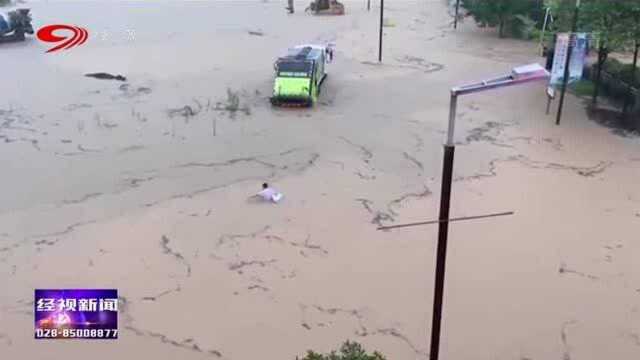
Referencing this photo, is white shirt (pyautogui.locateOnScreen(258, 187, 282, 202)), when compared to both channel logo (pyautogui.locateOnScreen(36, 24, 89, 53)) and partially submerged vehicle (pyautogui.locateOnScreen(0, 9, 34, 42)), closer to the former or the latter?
channel logo (pyautogui.locateOnScreen(36, 24, 89, 53))

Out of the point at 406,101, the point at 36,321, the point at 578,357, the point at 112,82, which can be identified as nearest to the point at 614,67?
the point at 406,101

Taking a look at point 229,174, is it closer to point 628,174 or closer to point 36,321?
point 36,321

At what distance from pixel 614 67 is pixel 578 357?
13.2 m

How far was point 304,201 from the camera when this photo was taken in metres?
11.8

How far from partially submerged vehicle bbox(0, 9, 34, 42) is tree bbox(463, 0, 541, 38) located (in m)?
19.2

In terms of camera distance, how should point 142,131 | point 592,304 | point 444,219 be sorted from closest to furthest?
point 444,219 < point 592,304 < point 142,131

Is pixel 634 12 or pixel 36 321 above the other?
pixel 634 12

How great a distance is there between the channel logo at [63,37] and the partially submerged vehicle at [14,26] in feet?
2.41

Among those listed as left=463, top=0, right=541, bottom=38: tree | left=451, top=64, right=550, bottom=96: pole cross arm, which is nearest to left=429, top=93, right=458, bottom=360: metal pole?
left=451, top=64, right=550, bottom=96: pole cross arm

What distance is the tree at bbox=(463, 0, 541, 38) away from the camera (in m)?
26.6

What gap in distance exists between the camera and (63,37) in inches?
1094

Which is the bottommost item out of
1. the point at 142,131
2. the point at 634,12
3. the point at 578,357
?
the point at 578,357

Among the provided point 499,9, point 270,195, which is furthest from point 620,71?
point 270,195

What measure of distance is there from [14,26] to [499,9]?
2040 centimetres
